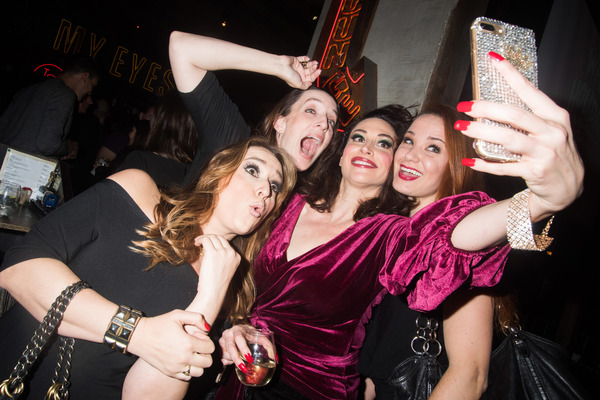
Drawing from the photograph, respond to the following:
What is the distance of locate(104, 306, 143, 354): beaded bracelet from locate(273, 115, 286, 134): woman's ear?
187 centimetres

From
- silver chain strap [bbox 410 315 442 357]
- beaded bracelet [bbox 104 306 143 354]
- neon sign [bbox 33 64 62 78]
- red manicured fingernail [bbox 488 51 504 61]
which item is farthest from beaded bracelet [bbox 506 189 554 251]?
neon sign [bbox 33 64 62 78]

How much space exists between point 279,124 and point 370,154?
0.88m

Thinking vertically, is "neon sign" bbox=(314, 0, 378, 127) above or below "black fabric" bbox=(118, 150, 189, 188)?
above

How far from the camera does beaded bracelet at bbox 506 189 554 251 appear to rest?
3.16 ft

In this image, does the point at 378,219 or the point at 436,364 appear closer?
the point at 436,364

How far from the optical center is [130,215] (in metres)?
1.42

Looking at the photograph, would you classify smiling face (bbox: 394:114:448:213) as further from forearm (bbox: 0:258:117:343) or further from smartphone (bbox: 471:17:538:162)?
forearm (bbox: 0:258:117:343)

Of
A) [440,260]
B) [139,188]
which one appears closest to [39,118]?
[139,188]

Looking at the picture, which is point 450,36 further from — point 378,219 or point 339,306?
point 339,306

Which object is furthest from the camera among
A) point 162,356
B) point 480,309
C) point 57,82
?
point 57,82

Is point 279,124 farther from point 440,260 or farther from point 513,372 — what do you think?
point 513,372

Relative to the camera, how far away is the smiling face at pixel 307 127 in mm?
2527

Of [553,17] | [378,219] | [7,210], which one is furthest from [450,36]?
[7,210]

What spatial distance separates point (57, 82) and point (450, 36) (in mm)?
4749
